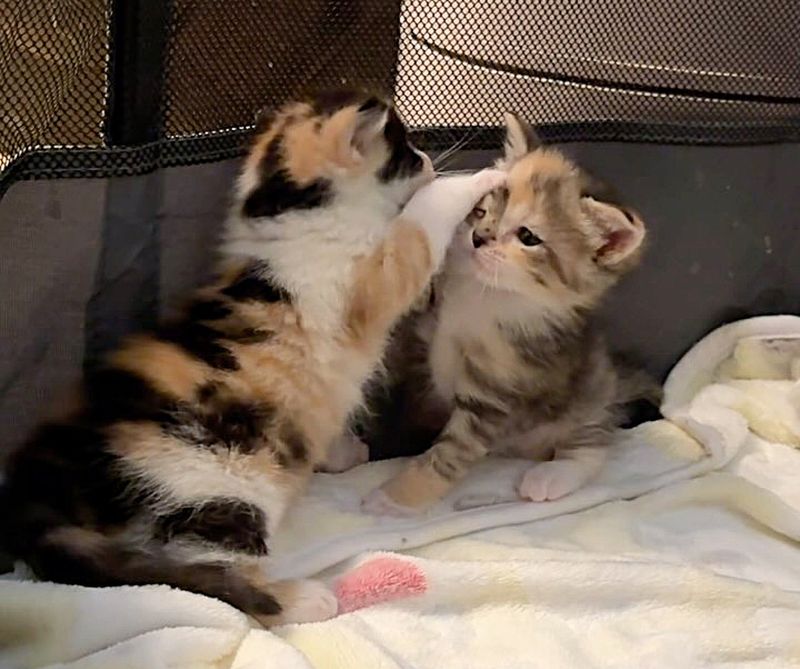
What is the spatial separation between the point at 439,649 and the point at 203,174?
0.57 metres

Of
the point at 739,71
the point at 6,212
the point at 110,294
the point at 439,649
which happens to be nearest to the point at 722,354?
the point at 739,71

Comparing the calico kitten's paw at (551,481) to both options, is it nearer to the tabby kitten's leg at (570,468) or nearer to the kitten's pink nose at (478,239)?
the tabby kitten's leg at (570,468)

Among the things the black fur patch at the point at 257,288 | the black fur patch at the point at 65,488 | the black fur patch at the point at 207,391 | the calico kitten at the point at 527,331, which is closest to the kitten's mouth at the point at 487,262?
the calico kitten at the point at 527,331

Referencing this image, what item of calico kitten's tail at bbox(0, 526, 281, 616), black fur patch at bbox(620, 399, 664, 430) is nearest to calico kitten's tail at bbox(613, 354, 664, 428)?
black fur patch at bbox(620, 399, 664, 430)

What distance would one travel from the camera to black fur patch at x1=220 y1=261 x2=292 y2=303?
1.18 m

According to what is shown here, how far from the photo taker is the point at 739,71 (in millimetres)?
1440

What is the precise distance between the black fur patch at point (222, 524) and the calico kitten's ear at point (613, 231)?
1.60 feet

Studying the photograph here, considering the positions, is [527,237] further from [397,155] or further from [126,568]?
[126,568]

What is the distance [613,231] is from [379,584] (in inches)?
18.4

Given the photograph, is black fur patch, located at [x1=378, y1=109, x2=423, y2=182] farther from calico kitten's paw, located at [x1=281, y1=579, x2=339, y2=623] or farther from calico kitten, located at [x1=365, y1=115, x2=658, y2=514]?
calico kitten's paw, located at [x1=281, y1=579, x2=339, y2=623]

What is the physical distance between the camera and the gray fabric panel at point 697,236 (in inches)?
57.5

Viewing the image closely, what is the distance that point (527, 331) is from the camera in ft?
4.32

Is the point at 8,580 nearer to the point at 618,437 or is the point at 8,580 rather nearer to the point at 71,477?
the point at 71,477

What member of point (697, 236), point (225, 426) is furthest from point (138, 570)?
point (697, 236)
